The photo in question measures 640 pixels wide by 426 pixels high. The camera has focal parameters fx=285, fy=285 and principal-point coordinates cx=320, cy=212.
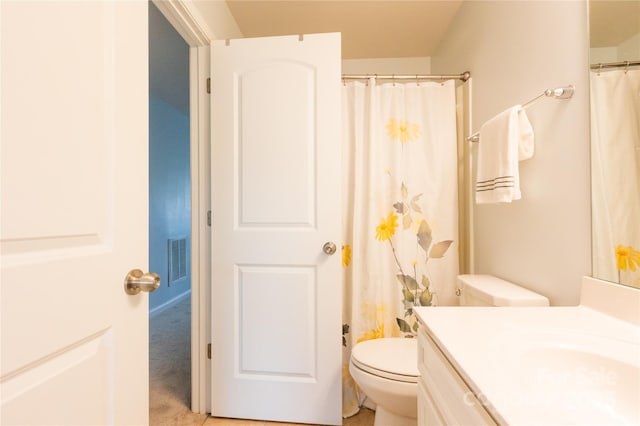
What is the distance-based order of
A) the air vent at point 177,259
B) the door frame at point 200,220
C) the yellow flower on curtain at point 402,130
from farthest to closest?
the air vent at point 177,259 < the yellow flower on curtain at point 402,130 < the door frame at point 200,220

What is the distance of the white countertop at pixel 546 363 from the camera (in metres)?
0.44

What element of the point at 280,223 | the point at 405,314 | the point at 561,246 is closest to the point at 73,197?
Result: the point at 280,223

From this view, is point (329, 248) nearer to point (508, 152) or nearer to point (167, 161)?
point (508, 152)

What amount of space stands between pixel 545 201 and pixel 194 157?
5.28 ft

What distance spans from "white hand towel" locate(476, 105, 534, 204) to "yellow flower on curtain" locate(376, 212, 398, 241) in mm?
513

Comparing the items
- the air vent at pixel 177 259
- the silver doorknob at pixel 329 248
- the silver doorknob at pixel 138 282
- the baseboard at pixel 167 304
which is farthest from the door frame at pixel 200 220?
the air vent at pixel 177 259

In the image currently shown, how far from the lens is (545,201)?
3.54 feet

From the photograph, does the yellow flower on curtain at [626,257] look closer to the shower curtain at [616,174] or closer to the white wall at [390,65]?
the shower curtain at [616,174]

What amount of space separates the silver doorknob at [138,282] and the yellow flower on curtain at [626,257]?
3.96 ft

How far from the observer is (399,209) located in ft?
5.29

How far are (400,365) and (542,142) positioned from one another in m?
1.03

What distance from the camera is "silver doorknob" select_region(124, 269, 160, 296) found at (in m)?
0.66

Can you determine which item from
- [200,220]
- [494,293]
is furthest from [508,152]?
[200,220]

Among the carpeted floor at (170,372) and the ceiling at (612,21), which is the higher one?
the ceiling at (612,21)
